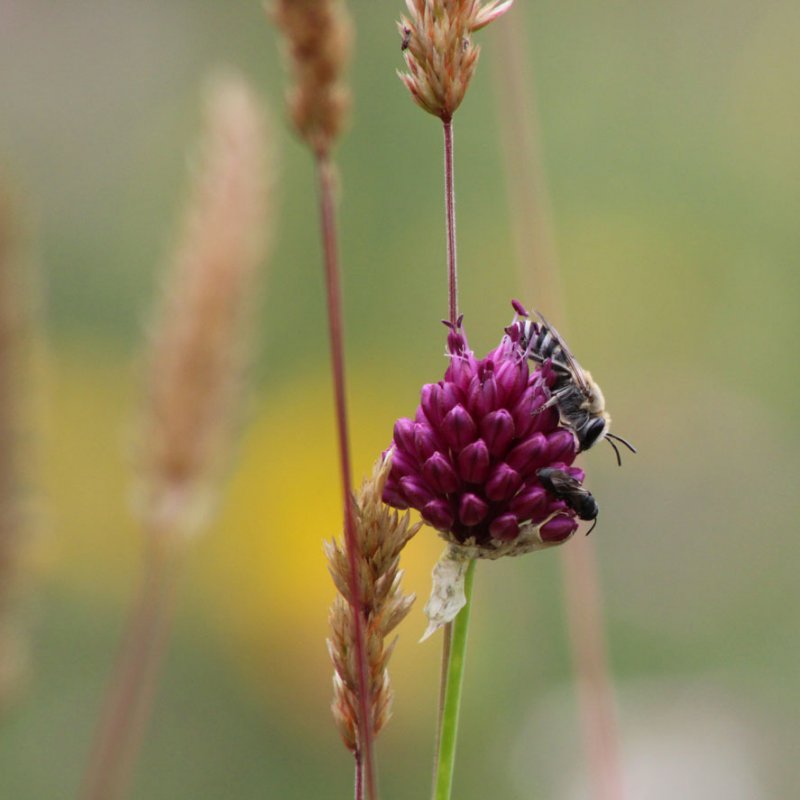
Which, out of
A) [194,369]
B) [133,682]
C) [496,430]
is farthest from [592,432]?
[133,682]

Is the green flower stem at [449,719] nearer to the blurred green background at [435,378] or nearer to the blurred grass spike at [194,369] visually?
the blurred grass spike at [194,369]

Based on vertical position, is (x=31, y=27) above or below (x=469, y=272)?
above

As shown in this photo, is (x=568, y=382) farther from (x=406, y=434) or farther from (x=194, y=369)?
(x=194, y=369)

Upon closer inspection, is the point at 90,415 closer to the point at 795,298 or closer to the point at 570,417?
the point at 795,298

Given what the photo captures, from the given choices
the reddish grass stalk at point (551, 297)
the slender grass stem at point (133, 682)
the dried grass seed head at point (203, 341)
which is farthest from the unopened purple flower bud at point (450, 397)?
the reddish grass stalk at point (551, 297)

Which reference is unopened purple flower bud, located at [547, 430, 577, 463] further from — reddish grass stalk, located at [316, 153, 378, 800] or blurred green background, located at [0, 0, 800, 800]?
blurred green background, located at [0, 0, 800, 800]

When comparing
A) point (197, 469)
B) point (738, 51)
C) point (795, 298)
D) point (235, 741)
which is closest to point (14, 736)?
point (235, 741)
